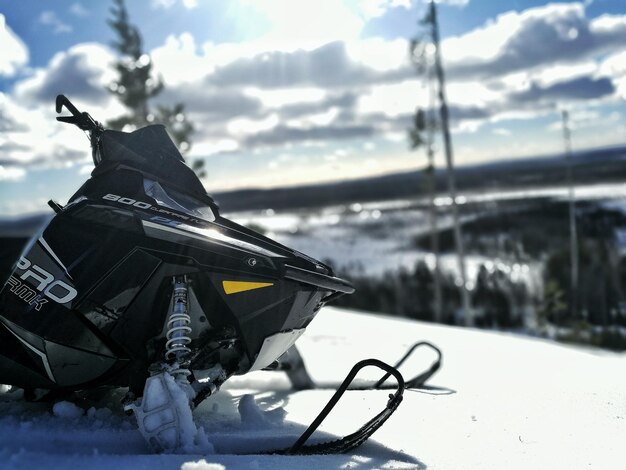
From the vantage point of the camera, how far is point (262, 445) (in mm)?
2111

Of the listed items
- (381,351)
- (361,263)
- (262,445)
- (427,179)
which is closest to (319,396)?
(262,445)

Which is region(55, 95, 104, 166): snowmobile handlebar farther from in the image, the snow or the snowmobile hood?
the snow

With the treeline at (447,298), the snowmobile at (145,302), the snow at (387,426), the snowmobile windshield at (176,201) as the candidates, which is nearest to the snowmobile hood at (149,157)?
the snowmobile windshield at (176,201)

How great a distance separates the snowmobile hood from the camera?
2549 millimetres

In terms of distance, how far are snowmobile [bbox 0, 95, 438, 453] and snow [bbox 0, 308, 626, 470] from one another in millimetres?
145

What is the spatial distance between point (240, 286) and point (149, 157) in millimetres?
826

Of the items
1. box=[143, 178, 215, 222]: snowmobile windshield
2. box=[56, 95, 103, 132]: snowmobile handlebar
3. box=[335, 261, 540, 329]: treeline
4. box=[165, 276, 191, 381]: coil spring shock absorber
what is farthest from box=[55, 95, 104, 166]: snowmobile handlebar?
box=[335, 261, 540, 329]: treeline

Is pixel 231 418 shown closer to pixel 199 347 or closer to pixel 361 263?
pixel 199 347

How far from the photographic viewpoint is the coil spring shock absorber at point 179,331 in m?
2.04

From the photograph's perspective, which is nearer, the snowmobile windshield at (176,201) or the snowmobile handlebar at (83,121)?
the snowmobile windshield at (176,201)

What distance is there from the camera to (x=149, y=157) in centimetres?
258

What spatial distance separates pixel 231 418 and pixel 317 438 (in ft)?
1.47

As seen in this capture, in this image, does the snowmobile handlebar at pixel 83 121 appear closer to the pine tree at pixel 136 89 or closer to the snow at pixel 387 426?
the snow at pixel 387 426

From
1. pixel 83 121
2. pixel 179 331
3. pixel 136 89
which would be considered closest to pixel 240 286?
pixel 179 331
